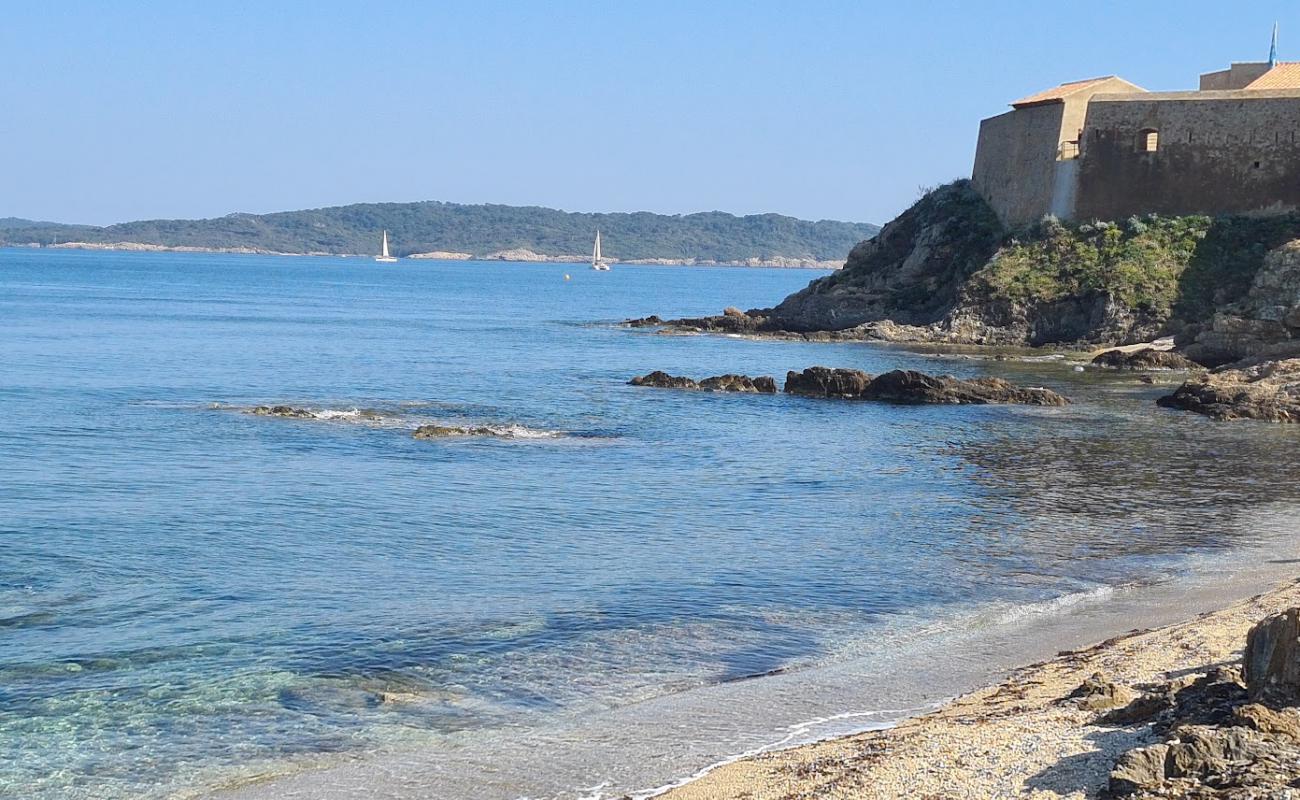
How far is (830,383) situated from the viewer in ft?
112

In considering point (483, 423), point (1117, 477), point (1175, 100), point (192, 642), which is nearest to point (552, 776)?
point (192, 642)

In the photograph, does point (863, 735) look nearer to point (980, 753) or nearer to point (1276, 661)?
point (980, 753)

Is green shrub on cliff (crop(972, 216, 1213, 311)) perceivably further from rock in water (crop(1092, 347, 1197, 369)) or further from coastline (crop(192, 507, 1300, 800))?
coastline (crop(192, 507, 1300, 800))

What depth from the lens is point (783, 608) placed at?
13500 millimetres

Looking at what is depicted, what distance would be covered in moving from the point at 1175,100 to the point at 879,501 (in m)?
37.6

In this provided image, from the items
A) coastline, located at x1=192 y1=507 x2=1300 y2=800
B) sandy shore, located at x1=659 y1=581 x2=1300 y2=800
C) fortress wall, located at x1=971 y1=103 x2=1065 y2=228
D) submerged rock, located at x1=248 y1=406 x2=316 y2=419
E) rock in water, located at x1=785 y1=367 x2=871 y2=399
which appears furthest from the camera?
fortress wall, located at x1=971 y1=103 x2=1065 y2=228

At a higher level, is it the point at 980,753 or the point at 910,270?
Result: the point at 910,270

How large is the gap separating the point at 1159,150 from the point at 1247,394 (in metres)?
24.7

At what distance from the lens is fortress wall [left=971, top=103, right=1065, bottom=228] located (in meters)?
54.2

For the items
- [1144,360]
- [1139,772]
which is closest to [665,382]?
[1144,360]

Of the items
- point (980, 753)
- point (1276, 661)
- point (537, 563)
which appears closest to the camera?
point (1276, 661)

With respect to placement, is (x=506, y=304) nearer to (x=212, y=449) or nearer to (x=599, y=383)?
(x=599, y=383)

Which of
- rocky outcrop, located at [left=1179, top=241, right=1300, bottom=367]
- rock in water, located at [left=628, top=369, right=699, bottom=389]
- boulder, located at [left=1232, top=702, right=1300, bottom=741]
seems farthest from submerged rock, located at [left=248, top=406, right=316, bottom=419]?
rocky outcrop, located at [left=1179, top=241, right=1300, bottom=367]

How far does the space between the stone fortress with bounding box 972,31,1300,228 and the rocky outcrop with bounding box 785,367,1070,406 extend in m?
Result: 22.1
